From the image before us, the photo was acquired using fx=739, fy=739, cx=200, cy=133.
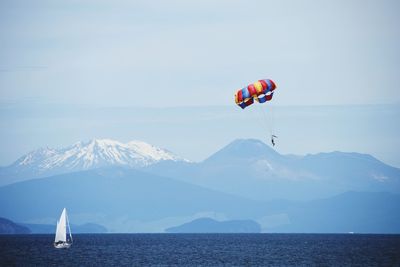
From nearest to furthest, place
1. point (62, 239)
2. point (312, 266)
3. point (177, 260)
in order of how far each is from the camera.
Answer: point (312, 266) < point (177, 260) < point (62, 239)

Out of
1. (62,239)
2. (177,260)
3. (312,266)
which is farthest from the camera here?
(62,239)

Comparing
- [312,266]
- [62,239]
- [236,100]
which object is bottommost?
[312,266]

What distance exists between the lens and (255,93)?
95.6 m

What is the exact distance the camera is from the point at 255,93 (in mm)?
95625

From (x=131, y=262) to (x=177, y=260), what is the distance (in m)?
8.53

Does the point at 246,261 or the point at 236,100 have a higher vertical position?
the point at 236,100

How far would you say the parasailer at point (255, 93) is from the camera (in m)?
95.7

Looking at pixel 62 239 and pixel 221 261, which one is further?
pixel 62 239

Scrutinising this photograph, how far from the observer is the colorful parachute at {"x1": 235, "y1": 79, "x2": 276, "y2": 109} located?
314ft

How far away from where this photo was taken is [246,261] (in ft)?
389

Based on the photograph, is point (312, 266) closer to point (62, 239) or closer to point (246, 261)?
point (246, 261)

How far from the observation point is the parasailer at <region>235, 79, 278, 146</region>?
9569 centimetres

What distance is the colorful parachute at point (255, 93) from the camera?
95688mm

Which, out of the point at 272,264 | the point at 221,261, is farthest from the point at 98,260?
the point at 272,264
